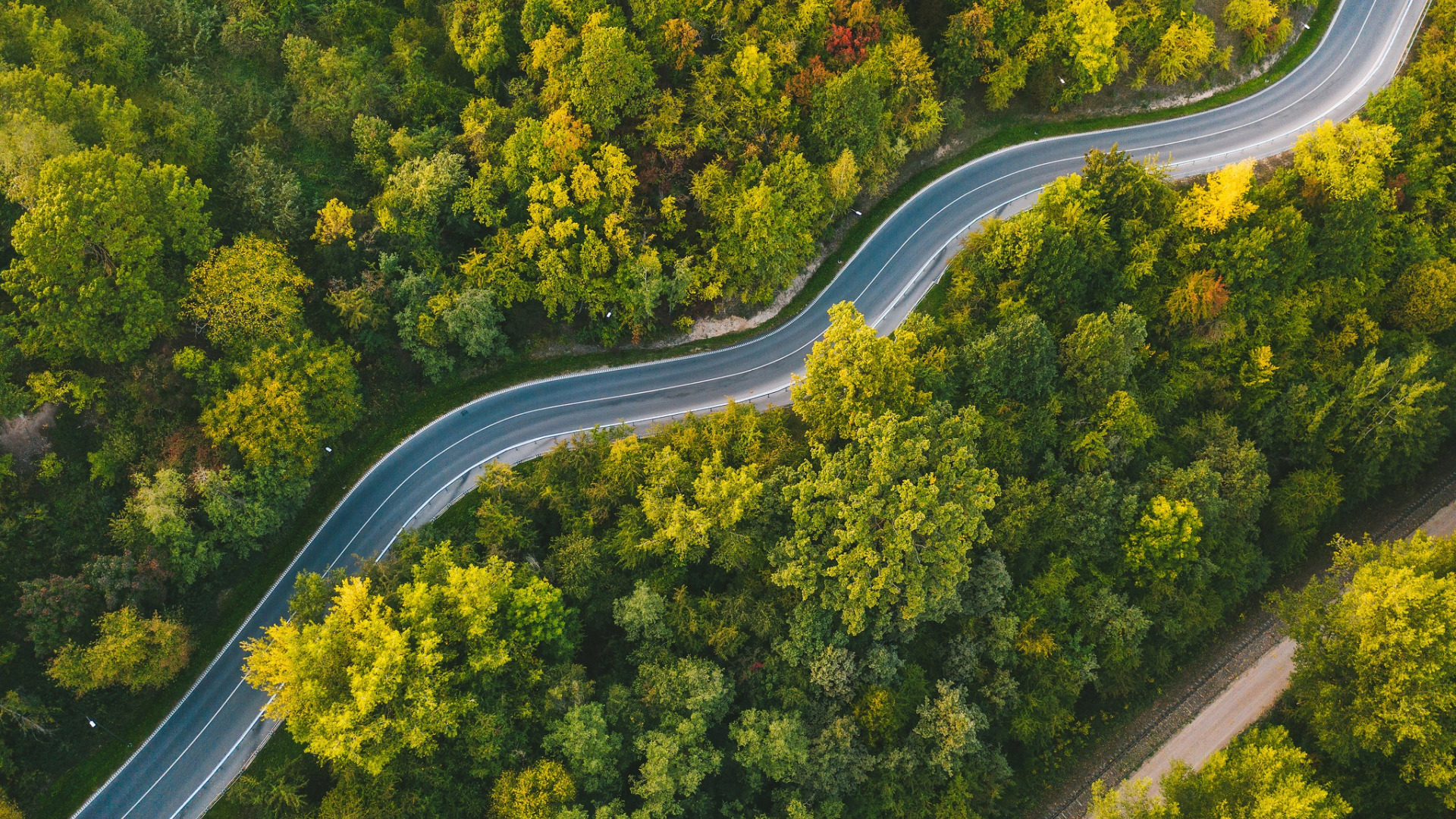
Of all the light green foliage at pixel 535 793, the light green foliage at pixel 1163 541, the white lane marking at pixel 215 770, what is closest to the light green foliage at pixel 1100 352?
the light green foliage at pixel 1163 541

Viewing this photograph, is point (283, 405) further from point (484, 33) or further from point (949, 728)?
point (949, 728)

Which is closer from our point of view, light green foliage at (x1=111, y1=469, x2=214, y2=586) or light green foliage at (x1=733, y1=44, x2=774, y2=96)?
light green foliage at (x1=111, y1=469, x2=214, y2=586)

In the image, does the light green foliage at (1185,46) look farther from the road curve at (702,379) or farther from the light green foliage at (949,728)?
the light green foliage at (949,728)

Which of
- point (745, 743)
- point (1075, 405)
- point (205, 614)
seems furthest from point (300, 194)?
point (1075, 405)

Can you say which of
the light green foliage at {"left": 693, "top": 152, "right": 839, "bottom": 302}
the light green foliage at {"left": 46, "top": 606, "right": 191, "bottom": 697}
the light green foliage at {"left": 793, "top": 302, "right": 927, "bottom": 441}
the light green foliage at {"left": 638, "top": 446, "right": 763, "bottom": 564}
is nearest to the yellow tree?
the light green foliage at {"left": 793, "top": 302, "right": 927, "bottom": 441}

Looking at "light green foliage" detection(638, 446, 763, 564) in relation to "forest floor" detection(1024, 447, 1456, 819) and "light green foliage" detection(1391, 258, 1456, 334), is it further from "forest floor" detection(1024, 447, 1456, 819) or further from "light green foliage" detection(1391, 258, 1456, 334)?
"light green foliage" detection(1391, 258, 1456, 334)
